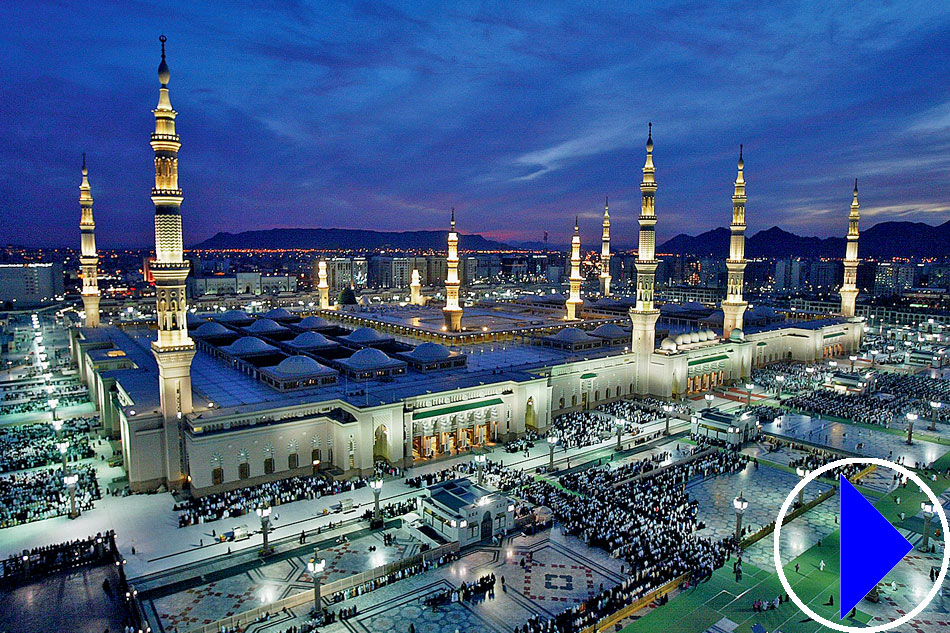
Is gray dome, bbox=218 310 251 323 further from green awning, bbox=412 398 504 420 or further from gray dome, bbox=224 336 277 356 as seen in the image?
green awning, bbox=412 398 504 420

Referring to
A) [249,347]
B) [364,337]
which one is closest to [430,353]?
[364,337]

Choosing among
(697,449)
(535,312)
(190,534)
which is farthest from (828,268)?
(190,534)

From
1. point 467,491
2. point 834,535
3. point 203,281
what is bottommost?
point 834,535

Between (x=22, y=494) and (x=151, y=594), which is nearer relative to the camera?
(x=151, y=594)

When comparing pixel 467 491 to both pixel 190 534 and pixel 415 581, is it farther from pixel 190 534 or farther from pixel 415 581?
pixel 190 534

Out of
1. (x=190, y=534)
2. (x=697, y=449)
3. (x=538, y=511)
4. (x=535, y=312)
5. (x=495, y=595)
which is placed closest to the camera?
(x=495, y=595)

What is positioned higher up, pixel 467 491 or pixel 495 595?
pixel 467 491

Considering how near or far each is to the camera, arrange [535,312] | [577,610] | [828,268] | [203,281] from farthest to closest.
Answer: [828,268] < [203,281] < [535,312] < [577,610]

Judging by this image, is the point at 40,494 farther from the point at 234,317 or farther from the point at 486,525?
the point at 234,317
